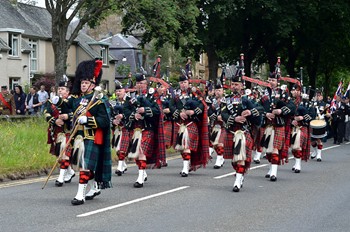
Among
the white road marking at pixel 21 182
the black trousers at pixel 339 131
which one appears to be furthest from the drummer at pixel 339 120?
the white road marking at pixel 21 182

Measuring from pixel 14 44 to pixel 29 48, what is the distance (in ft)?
3.96

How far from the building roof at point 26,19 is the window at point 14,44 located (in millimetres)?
1300

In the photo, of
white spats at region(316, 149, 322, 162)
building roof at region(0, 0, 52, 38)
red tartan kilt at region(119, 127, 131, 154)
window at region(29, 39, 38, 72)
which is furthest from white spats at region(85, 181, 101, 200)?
window at region(29, 39, 38, 72)

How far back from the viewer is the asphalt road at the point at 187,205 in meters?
9.82

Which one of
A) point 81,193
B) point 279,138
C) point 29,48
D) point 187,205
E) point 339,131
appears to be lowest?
point 339,131

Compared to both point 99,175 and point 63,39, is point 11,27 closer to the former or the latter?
point 63,39

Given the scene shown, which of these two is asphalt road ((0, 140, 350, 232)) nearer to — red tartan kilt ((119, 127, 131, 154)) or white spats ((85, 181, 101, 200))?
white spats ((85, 181, 101, 200))

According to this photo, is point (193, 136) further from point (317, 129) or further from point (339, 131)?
point (339, 131)

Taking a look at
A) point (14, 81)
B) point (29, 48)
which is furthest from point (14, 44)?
point (14, 81)

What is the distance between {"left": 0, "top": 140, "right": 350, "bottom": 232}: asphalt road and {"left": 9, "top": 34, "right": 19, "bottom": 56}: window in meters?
33.3

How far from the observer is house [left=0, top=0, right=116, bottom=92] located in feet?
156

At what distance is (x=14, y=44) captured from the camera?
1909 inches

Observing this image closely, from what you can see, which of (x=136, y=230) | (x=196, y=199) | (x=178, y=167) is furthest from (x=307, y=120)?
(x=136, y=230)

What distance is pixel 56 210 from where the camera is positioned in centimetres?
1084
